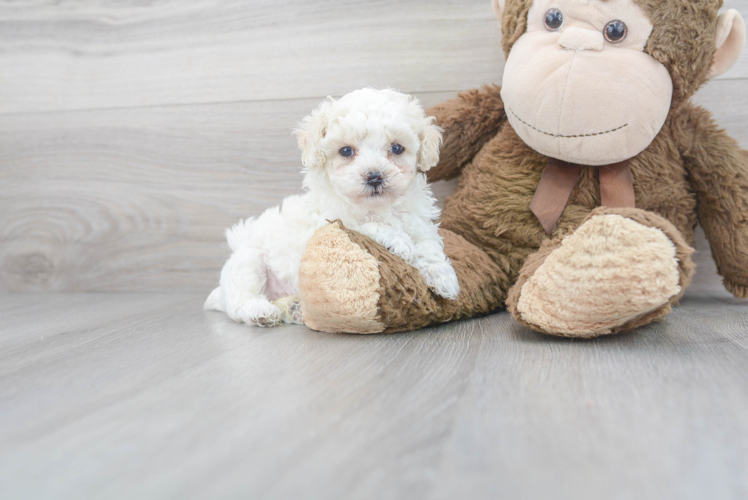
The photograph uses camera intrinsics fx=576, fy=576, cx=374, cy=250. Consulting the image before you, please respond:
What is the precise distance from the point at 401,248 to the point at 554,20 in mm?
518

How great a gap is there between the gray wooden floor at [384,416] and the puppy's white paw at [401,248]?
0.15 metres

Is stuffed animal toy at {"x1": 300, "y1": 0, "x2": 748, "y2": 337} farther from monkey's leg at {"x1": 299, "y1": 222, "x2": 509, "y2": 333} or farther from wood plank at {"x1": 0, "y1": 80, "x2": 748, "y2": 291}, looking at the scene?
wood plank at {"x1": 0, "y1": 80, "x2": 748, "y2": 291}

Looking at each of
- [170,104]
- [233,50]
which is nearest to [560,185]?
[233,50]

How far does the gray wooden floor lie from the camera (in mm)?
518

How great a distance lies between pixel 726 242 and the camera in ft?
3.95

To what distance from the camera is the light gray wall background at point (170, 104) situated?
1.48m

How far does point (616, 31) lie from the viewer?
1.04 metres

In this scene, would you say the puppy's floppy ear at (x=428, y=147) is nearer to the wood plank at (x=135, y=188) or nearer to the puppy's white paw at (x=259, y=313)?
the puppy's white paw at (x=259, y=313)

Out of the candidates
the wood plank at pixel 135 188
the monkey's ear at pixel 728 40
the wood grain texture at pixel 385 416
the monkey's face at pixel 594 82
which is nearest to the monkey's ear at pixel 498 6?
the monkey's face at pixel 594 82

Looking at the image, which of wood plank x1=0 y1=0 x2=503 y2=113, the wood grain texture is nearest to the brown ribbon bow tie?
the wood grain texture

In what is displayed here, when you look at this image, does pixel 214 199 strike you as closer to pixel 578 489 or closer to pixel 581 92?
pixel 581 92

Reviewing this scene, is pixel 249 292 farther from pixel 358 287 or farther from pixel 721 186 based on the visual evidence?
pixel 721 186

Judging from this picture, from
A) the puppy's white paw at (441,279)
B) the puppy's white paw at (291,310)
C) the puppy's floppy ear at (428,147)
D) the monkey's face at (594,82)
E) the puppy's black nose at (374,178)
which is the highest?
the monkey's face at (594,82)

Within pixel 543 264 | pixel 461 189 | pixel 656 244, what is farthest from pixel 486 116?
pixel 656 244
